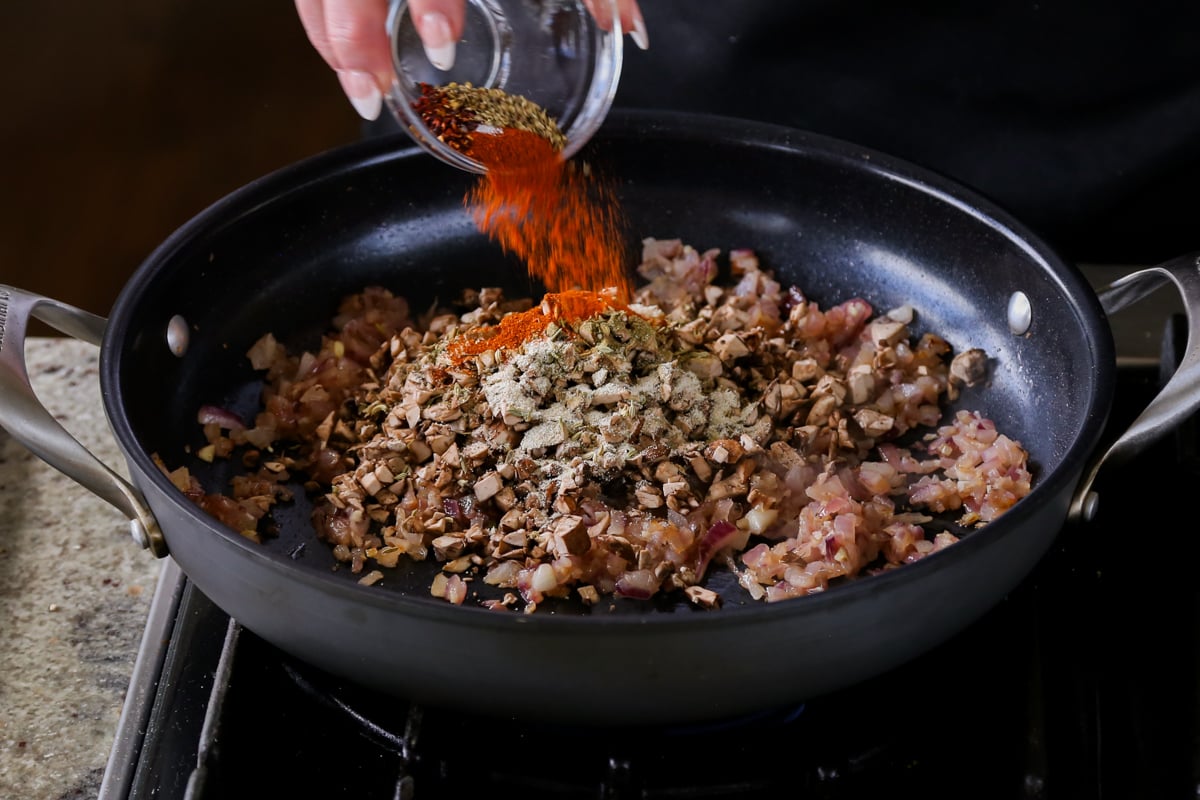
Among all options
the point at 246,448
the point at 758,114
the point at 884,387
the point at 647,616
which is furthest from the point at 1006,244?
the point at 246,448

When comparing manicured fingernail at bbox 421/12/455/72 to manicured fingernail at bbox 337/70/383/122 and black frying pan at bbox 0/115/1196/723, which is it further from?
black frying pan at bbox 0/115/1196/723

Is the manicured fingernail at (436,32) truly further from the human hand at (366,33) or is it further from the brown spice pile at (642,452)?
the brown spice pile at (642,452)

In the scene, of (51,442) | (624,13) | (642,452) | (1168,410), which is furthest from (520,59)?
(1168,410)

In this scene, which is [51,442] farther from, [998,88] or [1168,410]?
[998,88]

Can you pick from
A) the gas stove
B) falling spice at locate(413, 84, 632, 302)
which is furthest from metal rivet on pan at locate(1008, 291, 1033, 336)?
falling spice at locate(413, 84, 632, 302)

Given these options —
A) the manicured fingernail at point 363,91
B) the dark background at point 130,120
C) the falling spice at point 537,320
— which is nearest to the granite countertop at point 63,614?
the falling spice at point 537,320

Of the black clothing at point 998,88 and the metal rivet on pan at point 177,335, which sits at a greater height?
the black clothing at point 998,88
